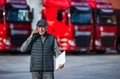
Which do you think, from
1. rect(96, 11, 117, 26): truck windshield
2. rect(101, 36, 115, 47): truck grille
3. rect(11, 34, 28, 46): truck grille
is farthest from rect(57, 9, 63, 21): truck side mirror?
rect(101, 36, 115, 47): truck grille

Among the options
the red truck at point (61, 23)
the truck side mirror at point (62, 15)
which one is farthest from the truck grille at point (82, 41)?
the truck side mirror at point (62, 15)

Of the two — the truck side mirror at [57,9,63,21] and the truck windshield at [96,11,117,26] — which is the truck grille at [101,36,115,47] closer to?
the truck windshield at [96,11,117,26]

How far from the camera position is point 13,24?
3291 centimetres

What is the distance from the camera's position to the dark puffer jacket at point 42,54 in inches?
408

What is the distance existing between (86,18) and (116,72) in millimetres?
11553

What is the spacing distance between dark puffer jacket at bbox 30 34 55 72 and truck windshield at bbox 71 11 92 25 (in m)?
22.5

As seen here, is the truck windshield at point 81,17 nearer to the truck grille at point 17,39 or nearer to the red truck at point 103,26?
→ the red truck at point 103,26

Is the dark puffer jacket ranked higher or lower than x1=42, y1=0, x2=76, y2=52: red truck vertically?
higher

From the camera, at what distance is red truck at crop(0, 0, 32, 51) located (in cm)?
3256

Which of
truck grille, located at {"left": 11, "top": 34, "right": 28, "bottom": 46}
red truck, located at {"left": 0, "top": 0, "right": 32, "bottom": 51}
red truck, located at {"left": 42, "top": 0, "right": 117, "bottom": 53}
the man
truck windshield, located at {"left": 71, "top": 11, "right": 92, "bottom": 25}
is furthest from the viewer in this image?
truck windshield, located at {"left": 71, "top": 11, "right": 92, "bottom": 25}

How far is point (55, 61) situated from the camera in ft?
35.0

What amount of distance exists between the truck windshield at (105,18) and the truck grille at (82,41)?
5.14ft

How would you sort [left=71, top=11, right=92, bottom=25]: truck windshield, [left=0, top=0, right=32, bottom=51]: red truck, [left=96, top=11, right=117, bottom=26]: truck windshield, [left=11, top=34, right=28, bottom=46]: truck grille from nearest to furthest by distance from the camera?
[left=0, top=0, right=32, bottom=51]: red truck, [left=11, top=34, right=28, bottom=46]: truck grille, [left=71, top=11, right=92, bottom=25]: truck windshield, [left=96, top=11, right=117, bottom=26]: truck windshield

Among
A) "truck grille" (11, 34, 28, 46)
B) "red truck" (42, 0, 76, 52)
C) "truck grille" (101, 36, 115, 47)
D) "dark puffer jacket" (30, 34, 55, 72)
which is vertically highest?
"dark puffer jacket" (30, 34, 55, 72)
